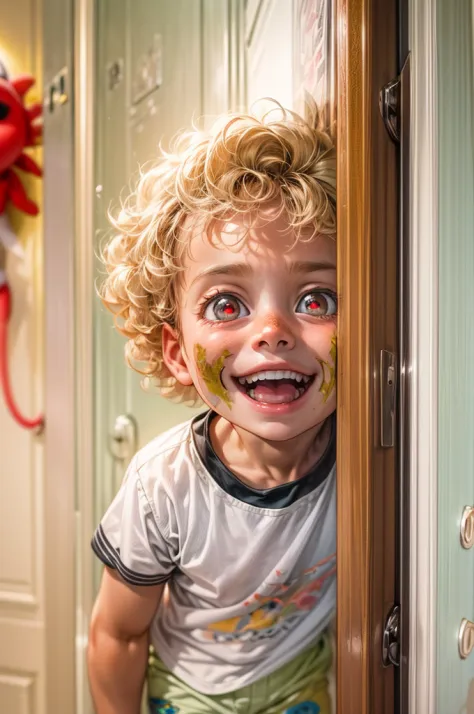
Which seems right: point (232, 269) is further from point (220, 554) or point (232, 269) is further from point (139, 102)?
point (220, 554)

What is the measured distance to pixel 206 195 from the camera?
0.85 meters

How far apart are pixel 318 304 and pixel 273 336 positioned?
90 millimetres

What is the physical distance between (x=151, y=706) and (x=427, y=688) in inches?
17.1

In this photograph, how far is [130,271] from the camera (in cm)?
90

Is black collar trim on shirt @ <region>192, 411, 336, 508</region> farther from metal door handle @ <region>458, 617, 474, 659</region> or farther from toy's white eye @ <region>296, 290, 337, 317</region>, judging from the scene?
metal door handle @ <region>458, 617, 474, 659</region>

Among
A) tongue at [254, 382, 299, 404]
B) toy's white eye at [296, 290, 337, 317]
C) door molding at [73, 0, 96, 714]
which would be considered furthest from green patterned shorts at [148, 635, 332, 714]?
toy's white eye at [296, 290, 337, 317]

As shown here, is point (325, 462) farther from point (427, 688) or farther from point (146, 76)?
point (146, 76)

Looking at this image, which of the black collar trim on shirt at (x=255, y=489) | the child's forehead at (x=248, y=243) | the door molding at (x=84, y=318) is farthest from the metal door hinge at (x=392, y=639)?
the child's forehead at (x=248, y=243)

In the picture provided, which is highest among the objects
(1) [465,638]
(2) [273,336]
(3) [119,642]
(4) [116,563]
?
(2) [273,336]

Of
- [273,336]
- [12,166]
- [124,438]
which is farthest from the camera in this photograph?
[12,166]

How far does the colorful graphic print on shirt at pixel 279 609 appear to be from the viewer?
0.91m

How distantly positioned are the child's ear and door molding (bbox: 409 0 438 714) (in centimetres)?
35

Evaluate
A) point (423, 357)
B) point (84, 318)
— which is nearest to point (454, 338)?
point (423, 357)

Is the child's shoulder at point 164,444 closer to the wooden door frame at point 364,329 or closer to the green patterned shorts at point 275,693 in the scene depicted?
the wooden door frame at point 364,329
